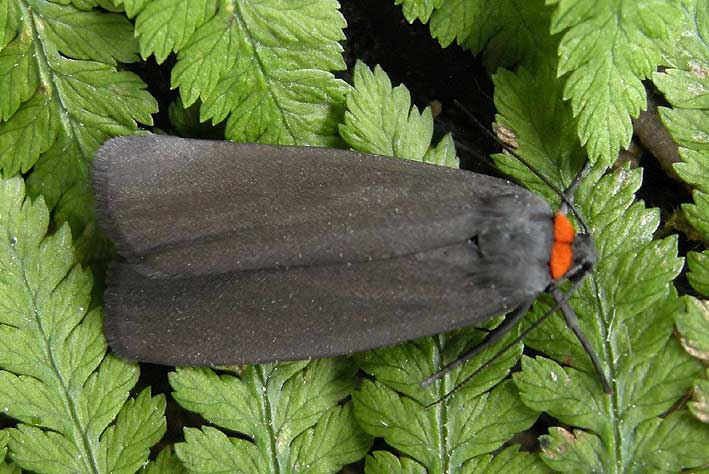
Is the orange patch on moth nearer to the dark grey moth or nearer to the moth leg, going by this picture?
the dark grey moth

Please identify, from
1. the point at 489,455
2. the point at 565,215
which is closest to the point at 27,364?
the point at 489,455

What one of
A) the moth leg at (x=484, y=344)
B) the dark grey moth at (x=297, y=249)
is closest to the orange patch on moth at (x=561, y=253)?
the dark grey moth at (x=297, y=249)

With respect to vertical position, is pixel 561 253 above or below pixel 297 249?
above

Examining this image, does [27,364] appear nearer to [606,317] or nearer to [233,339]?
[233,339]

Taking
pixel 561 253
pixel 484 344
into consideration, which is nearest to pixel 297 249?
pixel 484 344

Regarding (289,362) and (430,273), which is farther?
(289,362)

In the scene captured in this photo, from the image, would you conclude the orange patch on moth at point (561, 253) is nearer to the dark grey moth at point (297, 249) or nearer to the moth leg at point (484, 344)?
the dark grey moth at point (297, 249)

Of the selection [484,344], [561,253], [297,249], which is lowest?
[484,344]

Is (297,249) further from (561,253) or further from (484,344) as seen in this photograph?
(561,253)
